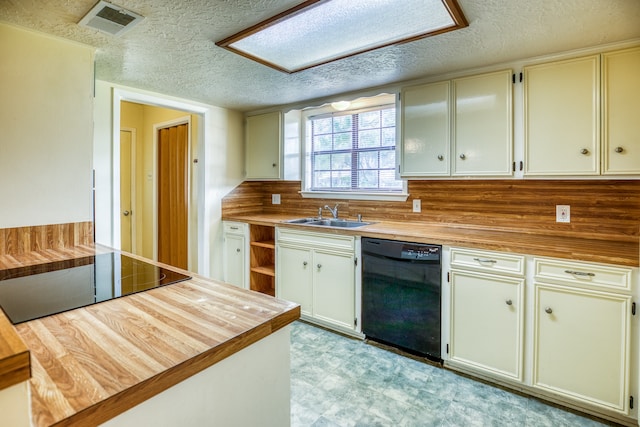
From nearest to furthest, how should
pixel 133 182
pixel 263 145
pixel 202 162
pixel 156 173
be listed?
pixel 202 162
pixel 263 145
pixel 156 173
pixel 133 182

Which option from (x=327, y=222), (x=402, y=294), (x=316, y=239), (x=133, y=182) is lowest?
(x=402, y=294)

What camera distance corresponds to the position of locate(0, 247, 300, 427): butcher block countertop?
65 centimetres

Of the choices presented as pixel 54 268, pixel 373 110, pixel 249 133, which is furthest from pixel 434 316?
pixel 249 133

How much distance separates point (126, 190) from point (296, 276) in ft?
9.50

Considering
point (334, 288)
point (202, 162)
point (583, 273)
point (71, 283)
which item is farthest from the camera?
point (202, 162)

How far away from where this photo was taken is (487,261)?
212 cm

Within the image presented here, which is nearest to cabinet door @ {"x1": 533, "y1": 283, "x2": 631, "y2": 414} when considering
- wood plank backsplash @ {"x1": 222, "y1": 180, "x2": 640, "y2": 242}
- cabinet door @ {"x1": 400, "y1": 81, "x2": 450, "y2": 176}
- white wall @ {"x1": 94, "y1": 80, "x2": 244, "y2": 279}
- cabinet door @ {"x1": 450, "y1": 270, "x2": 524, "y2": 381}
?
cabinet door @ {"x1": 450, "y1": 270, "x2": 524, "y2": 381}

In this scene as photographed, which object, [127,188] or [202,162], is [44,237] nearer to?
[202,162]

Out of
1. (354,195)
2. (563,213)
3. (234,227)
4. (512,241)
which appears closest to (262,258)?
(234,227)

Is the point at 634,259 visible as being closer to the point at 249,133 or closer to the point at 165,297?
the point at 165,297

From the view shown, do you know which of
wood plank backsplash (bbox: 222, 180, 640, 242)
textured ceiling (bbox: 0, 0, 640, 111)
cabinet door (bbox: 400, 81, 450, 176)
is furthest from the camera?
cabinet door (bbox: 400, 81, 450, 176)

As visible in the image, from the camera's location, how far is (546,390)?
198 centimetres

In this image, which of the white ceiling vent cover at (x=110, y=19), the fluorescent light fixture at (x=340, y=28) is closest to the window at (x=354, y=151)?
the fluorescent light fixture at (x=340, y=28)

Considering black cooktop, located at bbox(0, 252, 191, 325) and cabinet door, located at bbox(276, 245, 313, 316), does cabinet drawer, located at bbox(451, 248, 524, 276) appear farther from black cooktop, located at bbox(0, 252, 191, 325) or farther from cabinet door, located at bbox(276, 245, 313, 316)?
black cooktop, located at bbox(0, 252, 191, 325)
